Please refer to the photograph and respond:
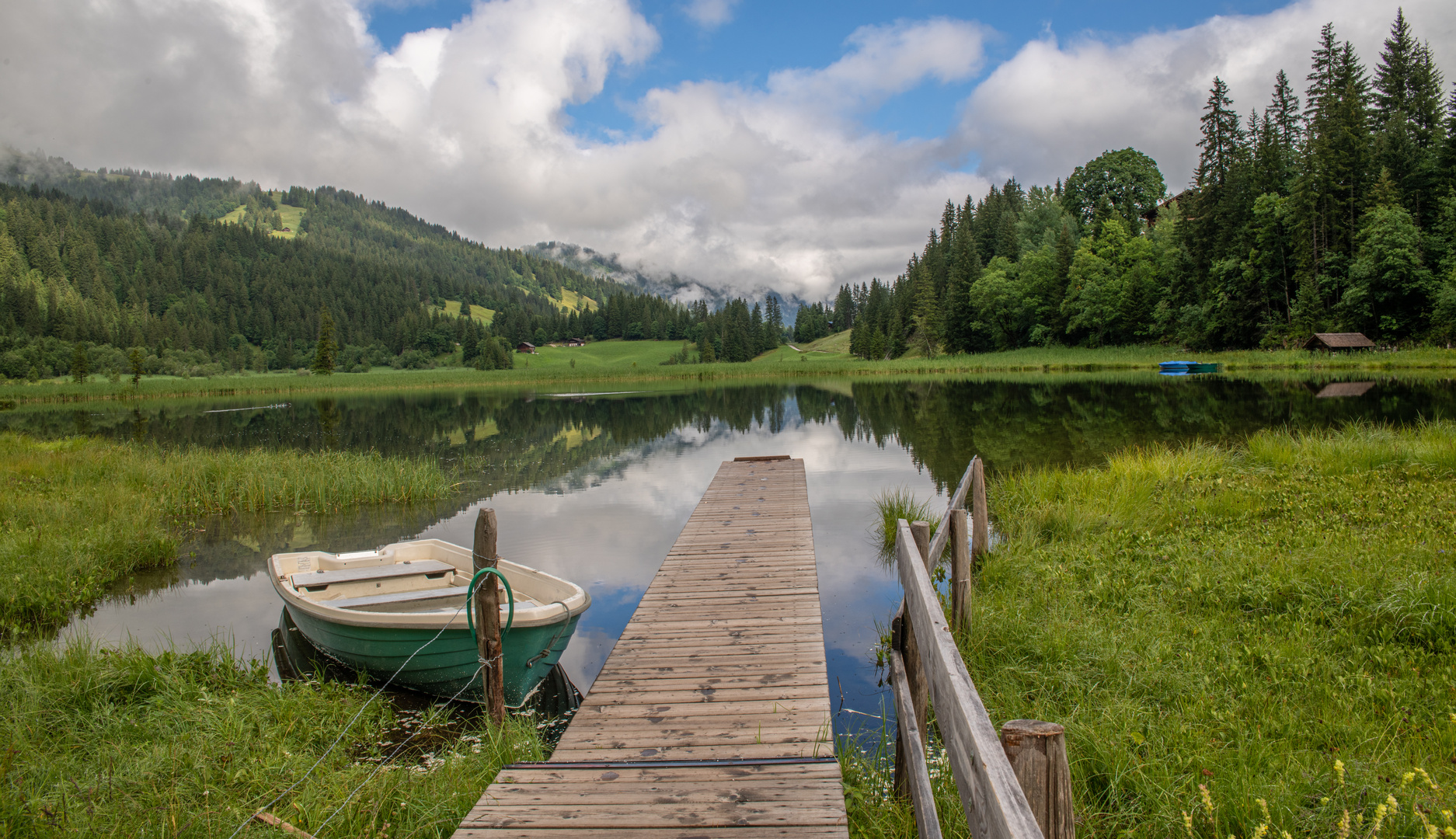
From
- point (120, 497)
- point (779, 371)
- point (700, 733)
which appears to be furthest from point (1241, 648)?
point (779, 371)

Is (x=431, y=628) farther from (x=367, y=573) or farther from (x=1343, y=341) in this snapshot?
(x=1343, y=341)

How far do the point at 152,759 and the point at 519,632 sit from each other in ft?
8.41

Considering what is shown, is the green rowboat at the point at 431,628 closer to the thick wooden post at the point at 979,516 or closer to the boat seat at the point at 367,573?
the boat seat at the point at 367,573

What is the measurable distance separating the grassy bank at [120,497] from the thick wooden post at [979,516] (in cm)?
1100

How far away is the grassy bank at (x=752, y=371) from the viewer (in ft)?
140

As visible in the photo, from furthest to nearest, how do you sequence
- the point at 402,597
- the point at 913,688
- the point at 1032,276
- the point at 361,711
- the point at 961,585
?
the point at 1032,276
the point at 402,597
the point at 961,585
the point at 361,711
the point at 913,688

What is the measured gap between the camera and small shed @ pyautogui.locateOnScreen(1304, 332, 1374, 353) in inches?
1721

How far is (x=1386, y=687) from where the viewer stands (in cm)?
459

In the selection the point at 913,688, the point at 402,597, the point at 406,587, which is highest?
the point at 402,597

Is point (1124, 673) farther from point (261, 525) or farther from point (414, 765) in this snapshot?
point (261, 525)

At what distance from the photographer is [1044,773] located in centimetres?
184

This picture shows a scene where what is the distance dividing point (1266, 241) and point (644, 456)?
52607 mm

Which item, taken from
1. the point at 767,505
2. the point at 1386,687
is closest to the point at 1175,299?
the point at 767,505

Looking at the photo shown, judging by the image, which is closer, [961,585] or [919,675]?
[919,675]
